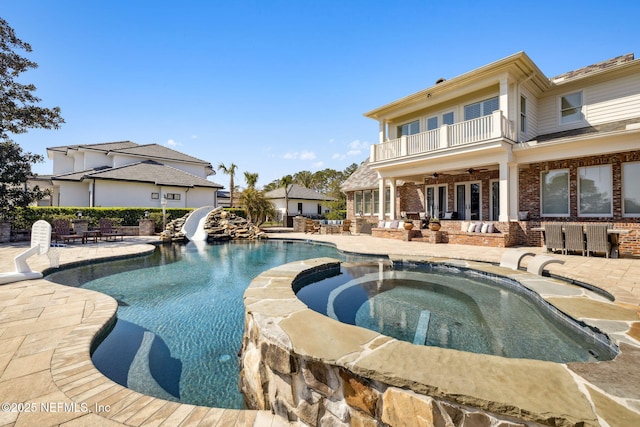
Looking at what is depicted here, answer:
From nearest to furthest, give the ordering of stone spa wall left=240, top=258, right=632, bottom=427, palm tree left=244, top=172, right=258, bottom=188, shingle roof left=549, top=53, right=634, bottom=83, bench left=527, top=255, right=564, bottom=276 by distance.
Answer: stone spa wall left=240, top=258, right=632, bottom=427 < bench left=527, top=255, right=564, bottom=276 < shingle roof left=549, top=53, right=634, bottom=83 < palm tree left=244, top=172, right=258, bottom=188

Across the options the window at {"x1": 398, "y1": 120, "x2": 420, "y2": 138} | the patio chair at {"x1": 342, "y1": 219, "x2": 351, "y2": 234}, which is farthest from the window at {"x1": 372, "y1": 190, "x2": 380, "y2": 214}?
the window at {"x1": 398, "y1": 120, "x2": 420, "y2": 138}

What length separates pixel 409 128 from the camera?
14.8m

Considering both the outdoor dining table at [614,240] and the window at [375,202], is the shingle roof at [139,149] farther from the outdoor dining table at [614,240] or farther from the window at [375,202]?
the outdoor dining table at [614,240]

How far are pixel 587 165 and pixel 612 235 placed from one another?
3512mm

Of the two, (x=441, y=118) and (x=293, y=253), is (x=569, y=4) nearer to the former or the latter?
(x=441, y=118)

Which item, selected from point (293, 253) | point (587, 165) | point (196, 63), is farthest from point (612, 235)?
point (196, 63)

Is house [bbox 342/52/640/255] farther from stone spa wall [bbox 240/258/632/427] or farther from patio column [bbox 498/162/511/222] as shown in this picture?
stone spa wall [bbox 240/258/632/427]

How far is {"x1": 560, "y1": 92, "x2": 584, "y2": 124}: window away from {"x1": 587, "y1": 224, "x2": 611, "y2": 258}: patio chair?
5820 millimetres

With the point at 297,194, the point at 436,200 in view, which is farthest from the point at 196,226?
the point at 297,194

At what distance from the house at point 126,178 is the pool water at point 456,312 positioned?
19.2m

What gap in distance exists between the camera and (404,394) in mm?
1581

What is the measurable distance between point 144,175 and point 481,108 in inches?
920

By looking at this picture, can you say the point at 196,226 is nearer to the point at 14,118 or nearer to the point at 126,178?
the point at 126,178

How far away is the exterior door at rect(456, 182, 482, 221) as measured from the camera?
13477 mm
